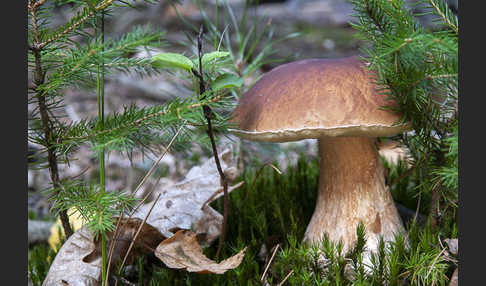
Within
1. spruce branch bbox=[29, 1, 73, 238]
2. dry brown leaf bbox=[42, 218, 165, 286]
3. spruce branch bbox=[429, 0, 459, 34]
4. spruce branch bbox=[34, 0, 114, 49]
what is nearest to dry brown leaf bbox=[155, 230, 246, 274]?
dry brown leaf bbox=[42, 218, 165, 286]

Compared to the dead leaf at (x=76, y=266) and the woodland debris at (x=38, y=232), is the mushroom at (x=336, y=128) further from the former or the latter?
the woodland debris at (x=38, y=232)

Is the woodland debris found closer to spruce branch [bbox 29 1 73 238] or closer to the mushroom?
spruce branch [bbox 29 1 73 238]

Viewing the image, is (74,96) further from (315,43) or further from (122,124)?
(122,124)

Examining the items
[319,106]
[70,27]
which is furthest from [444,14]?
[70,27]

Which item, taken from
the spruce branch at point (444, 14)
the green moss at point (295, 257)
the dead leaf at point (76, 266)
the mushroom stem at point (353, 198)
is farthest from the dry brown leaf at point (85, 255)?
the spruce branch at point (444, 14)

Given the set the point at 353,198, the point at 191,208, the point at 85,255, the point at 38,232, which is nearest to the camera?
the point at 85,255

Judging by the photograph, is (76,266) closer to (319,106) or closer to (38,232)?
(319,106)

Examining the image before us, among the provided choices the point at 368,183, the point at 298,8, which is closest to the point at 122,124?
the point at 368,183
